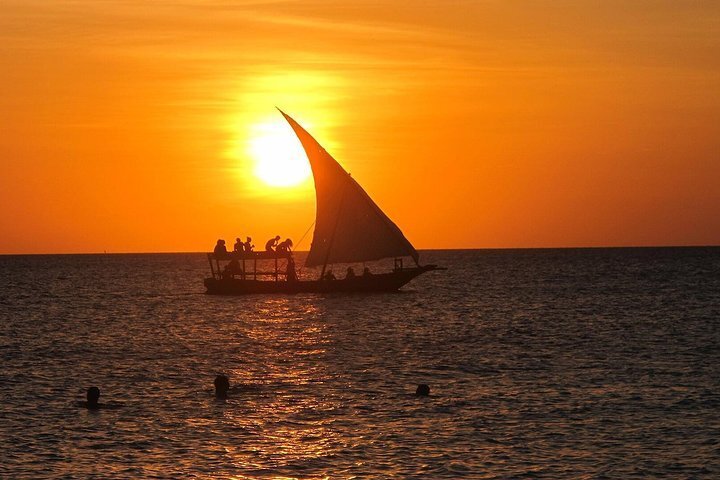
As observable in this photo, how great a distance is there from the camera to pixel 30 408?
3634cm

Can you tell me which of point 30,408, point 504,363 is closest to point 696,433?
point 504,363

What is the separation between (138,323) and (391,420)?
146ft

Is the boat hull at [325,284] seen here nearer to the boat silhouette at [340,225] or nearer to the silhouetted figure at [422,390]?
the boat silhouette at [340,225]

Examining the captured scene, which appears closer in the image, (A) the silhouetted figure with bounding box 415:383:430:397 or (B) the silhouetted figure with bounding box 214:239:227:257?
(A) the silhouetted figure with bounding box 415:383:430:397

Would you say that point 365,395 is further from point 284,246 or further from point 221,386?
point 284,246

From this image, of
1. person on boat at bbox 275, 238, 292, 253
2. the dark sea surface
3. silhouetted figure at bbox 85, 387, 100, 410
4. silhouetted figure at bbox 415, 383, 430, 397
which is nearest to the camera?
the dark sea surface

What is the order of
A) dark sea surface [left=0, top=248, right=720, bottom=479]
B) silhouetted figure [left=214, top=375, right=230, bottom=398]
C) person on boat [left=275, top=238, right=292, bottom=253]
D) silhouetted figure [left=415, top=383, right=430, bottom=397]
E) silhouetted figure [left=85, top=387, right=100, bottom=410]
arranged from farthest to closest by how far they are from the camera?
person on boat [left=275, top=238, right=292, bottom=253] < silhouetted figure [left=214, top=375, right=230, bottom=398] < silhouetted figure [left=415, top=383, right=430, bottom=397] < silhouetted figure [left=85, top=387, right=100, bottom=410] < dark sea surface [left=0, top=248, right=720, bottom=479]

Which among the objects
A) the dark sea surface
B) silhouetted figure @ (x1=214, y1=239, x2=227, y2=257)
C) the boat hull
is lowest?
the dark sea surface

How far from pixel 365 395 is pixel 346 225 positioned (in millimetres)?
47325

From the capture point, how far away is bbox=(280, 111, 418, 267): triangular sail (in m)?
85.1

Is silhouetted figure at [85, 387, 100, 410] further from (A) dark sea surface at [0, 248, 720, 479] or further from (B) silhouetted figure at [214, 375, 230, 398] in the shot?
(B) silhouetted figure at [214, 375, 230, 398]

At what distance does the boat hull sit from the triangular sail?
368 cm

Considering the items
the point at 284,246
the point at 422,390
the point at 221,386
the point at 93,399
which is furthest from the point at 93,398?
the point at 284,246

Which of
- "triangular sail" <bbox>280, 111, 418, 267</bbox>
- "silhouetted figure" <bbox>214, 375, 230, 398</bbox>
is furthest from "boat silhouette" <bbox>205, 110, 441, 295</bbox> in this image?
"silhouetted figure" <bbox>214, 375, 230, 398</bbox>
